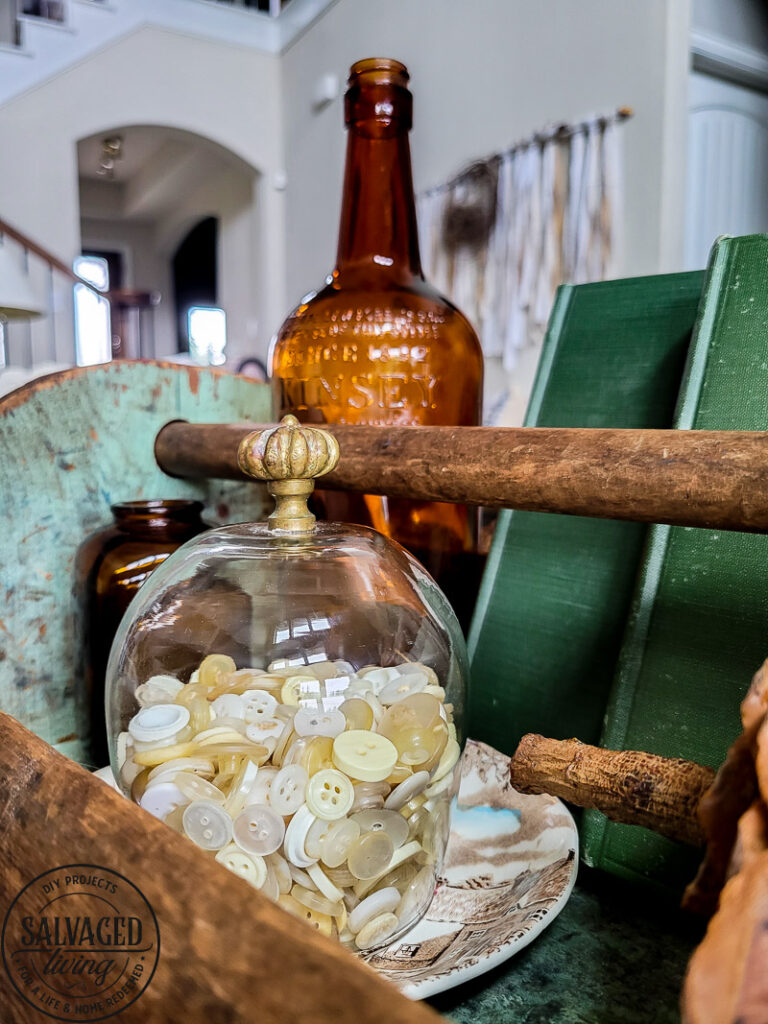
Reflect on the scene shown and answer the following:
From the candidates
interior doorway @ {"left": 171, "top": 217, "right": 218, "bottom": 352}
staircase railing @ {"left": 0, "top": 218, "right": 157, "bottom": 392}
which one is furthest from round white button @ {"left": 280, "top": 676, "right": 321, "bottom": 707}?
interior doorway @ {"left": 171, "top": 217, "right": 218, "bottom": 352}

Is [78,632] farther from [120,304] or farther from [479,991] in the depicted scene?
[120,304]

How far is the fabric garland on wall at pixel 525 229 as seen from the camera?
2266 mm

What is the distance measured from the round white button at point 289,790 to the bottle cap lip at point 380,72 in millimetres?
490

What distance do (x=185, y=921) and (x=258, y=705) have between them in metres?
0.14

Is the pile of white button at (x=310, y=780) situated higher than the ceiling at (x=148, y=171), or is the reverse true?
the ceiling at (x=148, y=171)

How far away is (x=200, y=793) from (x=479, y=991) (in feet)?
0.46

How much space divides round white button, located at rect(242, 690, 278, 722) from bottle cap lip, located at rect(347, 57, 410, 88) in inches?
18.0

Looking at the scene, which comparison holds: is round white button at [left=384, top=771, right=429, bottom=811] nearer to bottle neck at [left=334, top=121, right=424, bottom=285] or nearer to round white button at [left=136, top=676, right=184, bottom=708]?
round white button at [left=136, top=676, right=184, bottom=708]

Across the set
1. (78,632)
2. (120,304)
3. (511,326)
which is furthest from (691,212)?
(120,304)

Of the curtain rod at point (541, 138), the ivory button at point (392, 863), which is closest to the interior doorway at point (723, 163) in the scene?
the curtain rod at point (541, 138)

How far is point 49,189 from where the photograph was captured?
350cm

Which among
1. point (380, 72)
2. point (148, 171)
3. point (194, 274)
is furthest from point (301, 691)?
point (194, 274)

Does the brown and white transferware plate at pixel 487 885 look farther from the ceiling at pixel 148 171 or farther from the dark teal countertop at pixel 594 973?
the ceiling at pixel 148 171

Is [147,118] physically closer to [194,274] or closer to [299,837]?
[194,274]
